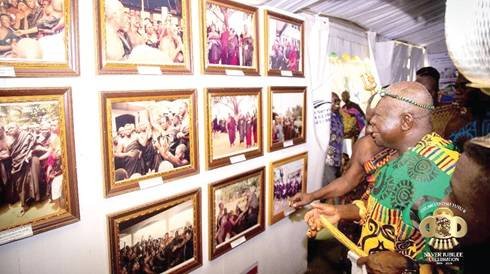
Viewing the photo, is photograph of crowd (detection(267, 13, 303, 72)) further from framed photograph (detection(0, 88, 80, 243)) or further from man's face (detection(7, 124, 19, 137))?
man's face (detection(7, 124, 19, 137))

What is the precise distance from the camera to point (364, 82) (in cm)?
389

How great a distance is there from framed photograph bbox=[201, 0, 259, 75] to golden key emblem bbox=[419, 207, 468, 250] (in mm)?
1502

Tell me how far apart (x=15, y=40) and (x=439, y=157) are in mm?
1866

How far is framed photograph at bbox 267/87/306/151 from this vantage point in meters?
2.60

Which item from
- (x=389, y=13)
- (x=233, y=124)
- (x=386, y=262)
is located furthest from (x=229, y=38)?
(x=389, y=13)

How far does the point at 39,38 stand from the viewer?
4.30 ft

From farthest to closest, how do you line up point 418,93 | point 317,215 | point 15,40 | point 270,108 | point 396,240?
point 270,108 → point 317,215 → point 418,93 → point 396,240 → point 15,40

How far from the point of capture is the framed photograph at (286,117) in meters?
2.60

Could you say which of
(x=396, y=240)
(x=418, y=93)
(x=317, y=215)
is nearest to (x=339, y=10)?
(x=418, y=93)

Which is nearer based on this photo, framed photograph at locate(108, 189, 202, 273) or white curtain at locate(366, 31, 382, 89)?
framed photograph at locate(108, 189, 202, 273)

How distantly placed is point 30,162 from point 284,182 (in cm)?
196

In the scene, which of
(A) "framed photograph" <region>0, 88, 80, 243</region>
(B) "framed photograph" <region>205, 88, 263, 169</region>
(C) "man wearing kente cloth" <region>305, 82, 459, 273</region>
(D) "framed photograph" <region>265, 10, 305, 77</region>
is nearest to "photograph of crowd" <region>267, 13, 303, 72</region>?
(D) "framed photograph" <region>265, 10, 305, 77</region>

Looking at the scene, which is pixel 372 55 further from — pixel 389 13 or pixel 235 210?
pixel 235 210

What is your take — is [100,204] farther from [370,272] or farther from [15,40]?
[370,272]
